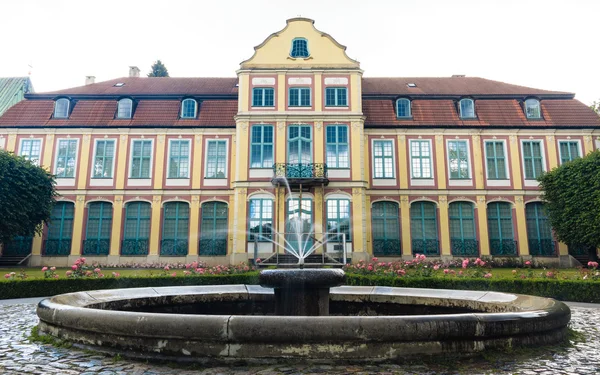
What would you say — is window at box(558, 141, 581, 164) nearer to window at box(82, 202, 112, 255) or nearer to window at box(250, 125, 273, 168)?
window at box(250, 125, 273, 168)

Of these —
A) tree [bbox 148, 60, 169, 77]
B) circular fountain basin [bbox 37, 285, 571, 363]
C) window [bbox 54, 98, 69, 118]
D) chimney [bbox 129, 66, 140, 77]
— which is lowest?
circular fountain basin [bbox 37, 285, 571, 363]

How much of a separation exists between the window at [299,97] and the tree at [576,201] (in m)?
14.3

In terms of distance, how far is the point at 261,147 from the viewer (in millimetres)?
23797

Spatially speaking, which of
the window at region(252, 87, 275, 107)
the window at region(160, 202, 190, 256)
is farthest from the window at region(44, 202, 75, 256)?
the window at region(252, 87, 275, 107)

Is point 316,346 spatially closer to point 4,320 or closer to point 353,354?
point 353,354

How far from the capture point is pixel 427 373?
12.9ft

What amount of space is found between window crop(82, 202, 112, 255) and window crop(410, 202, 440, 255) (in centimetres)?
1774

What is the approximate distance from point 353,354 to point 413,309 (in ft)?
10.6

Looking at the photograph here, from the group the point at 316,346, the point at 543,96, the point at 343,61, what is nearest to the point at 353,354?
the point at 316,346

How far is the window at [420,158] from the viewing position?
25.0m

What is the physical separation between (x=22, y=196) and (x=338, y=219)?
16.4 meters

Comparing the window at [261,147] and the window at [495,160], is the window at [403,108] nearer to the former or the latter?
the window at [495,160]

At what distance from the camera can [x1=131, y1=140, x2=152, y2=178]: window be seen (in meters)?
25.0

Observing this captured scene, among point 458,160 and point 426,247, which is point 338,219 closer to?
point 426,247
